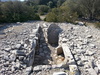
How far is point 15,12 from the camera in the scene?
40.3 ft

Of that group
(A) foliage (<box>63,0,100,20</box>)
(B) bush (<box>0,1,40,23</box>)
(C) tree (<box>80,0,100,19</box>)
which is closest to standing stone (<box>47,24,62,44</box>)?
(B) bush (<box>0,1,40,23</box>)

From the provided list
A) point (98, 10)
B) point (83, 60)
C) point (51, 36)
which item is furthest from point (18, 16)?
point (98, 10)

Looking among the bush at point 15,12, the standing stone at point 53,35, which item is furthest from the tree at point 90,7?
the standing stone at point 53,35

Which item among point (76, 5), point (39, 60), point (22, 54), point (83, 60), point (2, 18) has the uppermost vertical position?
point (76, 5)

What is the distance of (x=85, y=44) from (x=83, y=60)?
4.61ft

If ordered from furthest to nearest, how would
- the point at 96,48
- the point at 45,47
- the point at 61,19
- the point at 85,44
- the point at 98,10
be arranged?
the point at 98,10 < the point at 61,19 < the point at 45,47 < the point at 85,44 < the point at 96,48

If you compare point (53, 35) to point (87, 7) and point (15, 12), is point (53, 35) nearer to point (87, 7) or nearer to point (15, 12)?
point (15, 12)

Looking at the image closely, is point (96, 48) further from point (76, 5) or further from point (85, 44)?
point (76, 5)

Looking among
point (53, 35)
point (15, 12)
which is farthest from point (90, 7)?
point (53, 35)

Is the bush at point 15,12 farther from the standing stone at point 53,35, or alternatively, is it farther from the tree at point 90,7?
the tree at point 90,7

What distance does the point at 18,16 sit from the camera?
1133cm

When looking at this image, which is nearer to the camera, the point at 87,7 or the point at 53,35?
the point at 53,35

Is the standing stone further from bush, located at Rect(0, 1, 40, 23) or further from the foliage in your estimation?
the foliage

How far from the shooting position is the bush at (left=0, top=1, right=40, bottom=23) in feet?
36.5
